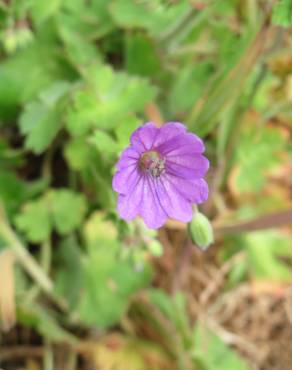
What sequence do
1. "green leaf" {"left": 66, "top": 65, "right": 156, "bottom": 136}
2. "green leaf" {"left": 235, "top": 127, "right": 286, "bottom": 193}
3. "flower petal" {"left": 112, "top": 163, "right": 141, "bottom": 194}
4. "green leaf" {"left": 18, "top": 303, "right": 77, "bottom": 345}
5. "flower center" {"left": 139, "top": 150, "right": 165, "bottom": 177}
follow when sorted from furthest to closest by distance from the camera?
"green leaf" {"left": 235, "top": 127, "right": 286, "bottom": 193}
"green leaf" {"left": 18, "top": 303, "right": 77, "bottom": 345}
"green leaf" {"left": 66, "top": 65, "right": 156, "bottom": 136}
"flower center" {"left": 139, "top": 150, "right": 165, "bottom": 177}
"flower petal" {"left": 112, "top": 163, "right": 141, "bottom": 194}

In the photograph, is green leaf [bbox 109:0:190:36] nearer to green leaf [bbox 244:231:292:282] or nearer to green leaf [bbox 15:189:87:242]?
green leaf [bbox 15:189:87:242]

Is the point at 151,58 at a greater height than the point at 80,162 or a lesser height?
greater

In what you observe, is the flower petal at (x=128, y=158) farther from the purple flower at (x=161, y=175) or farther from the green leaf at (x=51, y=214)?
the green leaf at (x=51, y=214)

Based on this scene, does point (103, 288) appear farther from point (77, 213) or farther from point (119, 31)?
point (119, 31)

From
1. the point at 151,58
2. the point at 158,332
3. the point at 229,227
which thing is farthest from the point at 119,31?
the point at 158,332

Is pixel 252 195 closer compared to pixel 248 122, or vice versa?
pixel 248 122

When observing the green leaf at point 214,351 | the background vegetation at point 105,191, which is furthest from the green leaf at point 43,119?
the green leaf at point 214,351

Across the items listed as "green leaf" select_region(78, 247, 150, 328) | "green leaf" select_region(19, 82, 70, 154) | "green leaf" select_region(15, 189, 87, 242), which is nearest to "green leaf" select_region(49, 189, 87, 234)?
"green leaf" select_region(15, 189, 87, 242)
